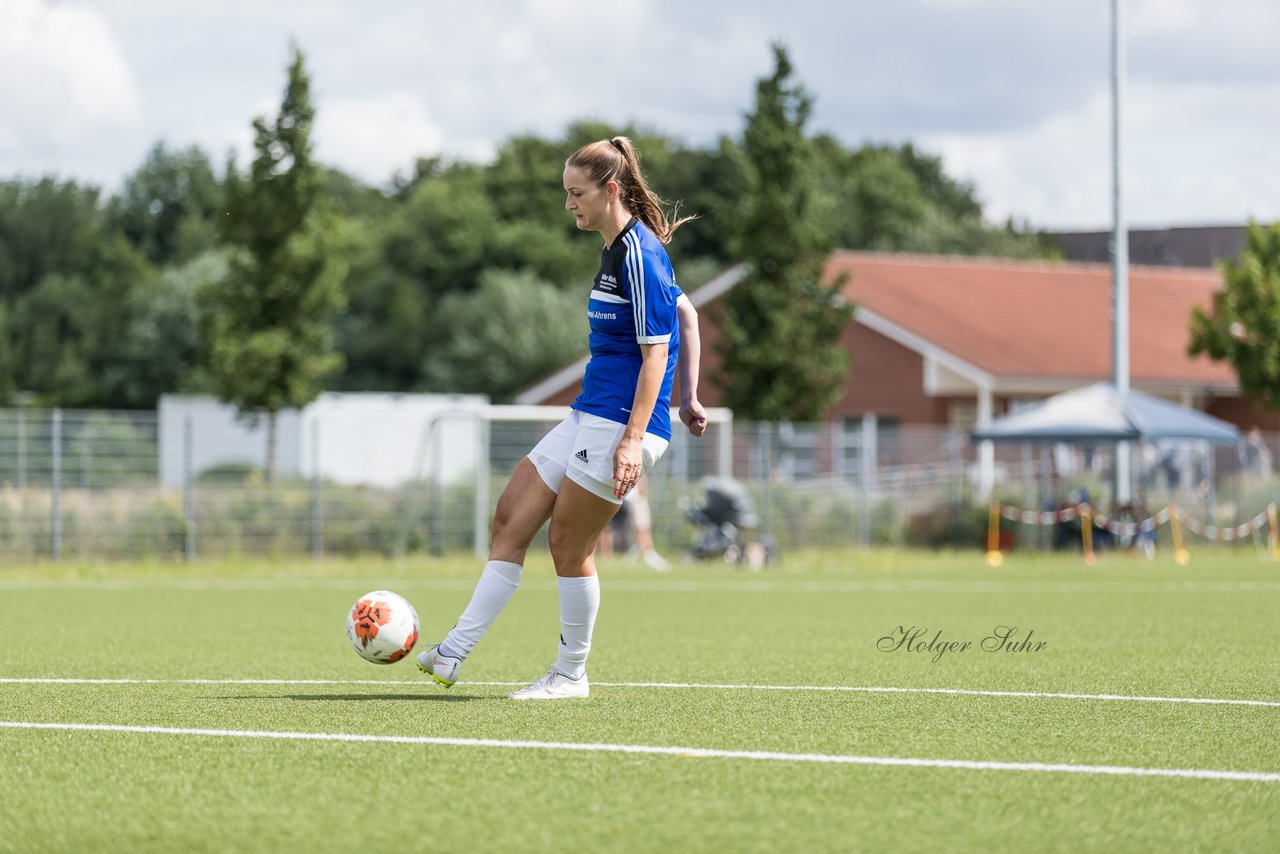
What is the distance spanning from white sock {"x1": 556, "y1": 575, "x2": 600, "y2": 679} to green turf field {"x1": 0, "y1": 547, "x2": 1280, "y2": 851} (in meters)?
0.30

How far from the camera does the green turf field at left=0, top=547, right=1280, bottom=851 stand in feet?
15.0

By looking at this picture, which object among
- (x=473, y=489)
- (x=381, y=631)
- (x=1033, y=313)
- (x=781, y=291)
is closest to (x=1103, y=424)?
(x=781, y=291)

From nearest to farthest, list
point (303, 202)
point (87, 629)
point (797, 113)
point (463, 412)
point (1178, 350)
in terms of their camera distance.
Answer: point (87, 629) → point (463, 412) → point (303, 202) → point (797, 113) → point (1178, 350)

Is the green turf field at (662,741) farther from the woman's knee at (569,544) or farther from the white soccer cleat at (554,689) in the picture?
the woman's knee at (569,544)

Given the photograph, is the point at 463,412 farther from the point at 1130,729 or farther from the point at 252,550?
the point at 1130,729

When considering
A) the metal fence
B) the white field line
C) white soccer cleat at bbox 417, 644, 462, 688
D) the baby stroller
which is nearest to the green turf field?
white soccer cleat at bbox 417, 644, 462, 688

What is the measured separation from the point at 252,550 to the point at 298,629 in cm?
1198

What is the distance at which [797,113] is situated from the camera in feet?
96.3

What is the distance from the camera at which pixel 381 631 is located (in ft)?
24.8

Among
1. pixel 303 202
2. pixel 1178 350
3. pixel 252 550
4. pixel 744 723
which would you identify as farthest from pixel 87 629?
pixel 1178 350

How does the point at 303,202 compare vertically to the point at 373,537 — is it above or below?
above

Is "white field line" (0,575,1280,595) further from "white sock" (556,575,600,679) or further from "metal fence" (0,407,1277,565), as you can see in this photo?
"white sock" (556,575,600,679)

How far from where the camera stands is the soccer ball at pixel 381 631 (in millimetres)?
7559

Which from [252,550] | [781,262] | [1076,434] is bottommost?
[252,550]
